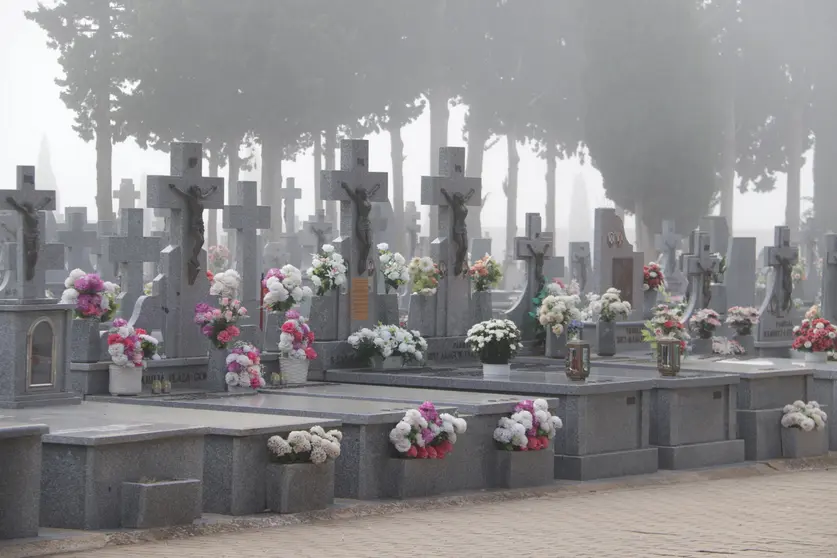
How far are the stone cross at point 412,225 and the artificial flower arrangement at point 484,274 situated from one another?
23.1 metres

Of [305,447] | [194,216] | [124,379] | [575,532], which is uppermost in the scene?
[194,216]

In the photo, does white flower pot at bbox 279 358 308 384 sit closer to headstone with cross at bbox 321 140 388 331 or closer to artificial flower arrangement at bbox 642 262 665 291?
headstone with cross at bbox 321 140 388 331

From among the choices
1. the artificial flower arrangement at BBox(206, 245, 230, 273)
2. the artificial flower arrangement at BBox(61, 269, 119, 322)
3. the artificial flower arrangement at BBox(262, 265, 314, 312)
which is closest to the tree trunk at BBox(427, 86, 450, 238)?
the artificial flower arrangement at BBox(206, 245, 230, 273)

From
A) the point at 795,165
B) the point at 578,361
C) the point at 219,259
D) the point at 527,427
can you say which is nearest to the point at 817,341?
the point at 578,361

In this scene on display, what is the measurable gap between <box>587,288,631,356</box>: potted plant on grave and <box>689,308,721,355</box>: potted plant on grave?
131 centimetres

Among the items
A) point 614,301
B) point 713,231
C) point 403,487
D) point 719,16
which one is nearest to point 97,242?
point 713,231

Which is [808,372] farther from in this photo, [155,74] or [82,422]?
[155,74]

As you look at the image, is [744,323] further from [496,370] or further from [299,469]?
[299,469]

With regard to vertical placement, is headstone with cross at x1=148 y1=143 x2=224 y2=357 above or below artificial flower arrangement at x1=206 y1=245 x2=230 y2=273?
below

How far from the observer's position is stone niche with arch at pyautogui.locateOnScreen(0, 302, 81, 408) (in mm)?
14547

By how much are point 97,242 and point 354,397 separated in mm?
20224

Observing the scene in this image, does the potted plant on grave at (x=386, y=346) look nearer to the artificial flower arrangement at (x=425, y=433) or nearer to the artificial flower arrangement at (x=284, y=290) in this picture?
the artificial flower arrangement at (x=284, y=290)

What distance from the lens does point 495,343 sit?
17219mm

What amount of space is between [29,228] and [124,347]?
1450mm
